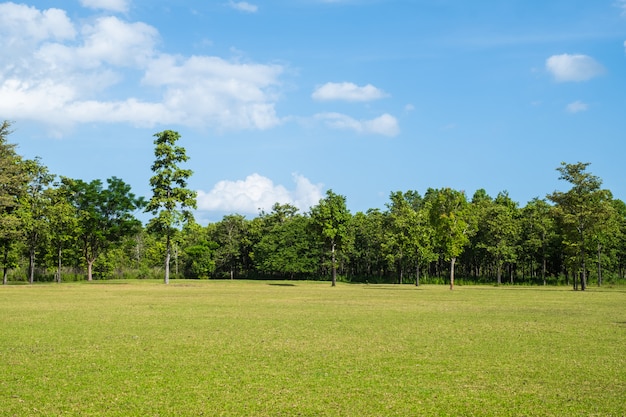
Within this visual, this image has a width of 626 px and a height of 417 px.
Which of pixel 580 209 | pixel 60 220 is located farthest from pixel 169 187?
pixel 580 209

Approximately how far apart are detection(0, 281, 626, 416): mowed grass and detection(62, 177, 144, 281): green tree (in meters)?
64.2

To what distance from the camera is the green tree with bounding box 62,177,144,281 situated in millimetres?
Result: 84375

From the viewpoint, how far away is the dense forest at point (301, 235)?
6819 centimetres

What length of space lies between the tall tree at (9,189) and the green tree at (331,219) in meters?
36.2

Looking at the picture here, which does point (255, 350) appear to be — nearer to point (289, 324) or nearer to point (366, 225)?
A: point (289, 324)

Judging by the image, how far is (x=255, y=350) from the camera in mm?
16172

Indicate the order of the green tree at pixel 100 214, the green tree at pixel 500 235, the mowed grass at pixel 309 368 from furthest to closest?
the green tree at pixel 500 235, the green tree at pixel 100 214, the mowed grass at pixel 309 368

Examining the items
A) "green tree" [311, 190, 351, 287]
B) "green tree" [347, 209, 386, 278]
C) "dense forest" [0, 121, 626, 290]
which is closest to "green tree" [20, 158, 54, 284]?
"dense forest" [0, 121, 626, 290]

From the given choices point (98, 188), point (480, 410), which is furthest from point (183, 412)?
point (98, 188)

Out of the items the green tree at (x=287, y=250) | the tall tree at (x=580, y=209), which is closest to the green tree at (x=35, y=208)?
the green tree at (x=287, y=250)

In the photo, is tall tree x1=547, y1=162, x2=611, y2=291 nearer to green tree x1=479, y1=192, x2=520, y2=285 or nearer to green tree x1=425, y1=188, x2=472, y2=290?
green tree x1=425, y1=188, x2=472, y2=290

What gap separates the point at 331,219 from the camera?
75.6 meters

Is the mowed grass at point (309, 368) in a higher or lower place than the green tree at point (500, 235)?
lower

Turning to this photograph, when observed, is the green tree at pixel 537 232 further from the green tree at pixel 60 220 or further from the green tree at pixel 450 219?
the green tree at pixel 60 220
